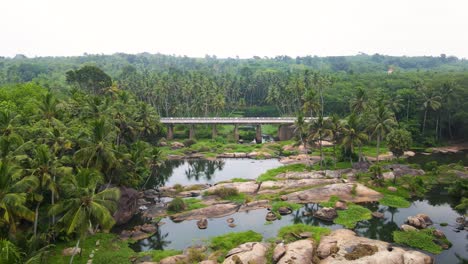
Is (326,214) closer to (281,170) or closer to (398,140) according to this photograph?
(281,170)

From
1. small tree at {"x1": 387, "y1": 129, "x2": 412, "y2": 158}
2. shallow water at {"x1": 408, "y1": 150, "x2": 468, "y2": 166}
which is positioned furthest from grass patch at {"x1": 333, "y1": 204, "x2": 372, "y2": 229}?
shallow water at {"x1": 408, "y1": 150, "x2": 468, "y2": 166}

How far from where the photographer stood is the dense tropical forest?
33.5 metres

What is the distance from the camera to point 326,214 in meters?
51.9

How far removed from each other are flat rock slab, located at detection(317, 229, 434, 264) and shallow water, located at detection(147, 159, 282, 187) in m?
37.1

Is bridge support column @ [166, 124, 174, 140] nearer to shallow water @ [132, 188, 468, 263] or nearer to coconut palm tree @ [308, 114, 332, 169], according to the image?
coconut palm tree @ [308, 114, 332, 169]

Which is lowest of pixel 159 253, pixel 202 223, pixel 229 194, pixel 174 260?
pixel 202 223

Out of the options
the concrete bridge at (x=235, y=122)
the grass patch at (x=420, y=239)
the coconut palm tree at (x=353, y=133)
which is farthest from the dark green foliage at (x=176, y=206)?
the concrete bridge at (x=235, y=122)

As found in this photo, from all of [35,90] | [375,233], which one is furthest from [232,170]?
[35,90]

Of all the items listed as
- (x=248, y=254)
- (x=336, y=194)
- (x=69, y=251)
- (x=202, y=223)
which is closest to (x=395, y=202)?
(x=336, y=194)

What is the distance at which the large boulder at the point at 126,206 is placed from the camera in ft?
167

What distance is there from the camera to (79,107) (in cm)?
6881

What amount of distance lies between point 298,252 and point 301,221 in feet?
45.2

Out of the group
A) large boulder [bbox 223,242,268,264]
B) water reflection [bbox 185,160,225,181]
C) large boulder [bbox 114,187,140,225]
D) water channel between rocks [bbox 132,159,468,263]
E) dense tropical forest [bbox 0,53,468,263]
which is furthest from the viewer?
water reflection [bbox 185,160,225,181]

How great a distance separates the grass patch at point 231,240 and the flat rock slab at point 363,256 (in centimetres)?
815
